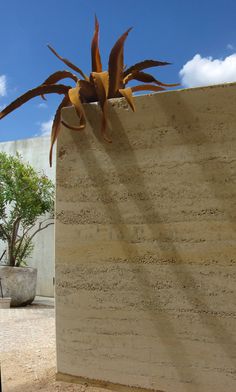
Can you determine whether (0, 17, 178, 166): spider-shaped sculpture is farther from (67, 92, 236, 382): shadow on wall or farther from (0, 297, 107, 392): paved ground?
(0, 297, 107, 392): paved ground

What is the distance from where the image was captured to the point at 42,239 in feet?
34.6

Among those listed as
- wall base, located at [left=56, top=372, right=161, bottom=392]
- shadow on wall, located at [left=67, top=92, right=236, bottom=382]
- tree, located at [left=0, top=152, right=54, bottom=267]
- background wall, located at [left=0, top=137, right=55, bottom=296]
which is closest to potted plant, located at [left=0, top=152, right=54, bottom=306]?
tree, located at [left=0, top=152, right=54, bottom=267]

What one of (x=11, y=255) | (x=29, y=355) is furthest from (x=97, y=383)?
(x=11, y=255)

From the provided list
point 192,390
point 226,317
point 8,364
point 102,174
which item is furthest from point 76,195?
point 8,364

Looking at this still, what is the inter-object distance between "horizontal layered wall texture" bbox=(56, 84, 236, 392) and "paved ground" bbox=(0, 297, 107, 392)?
16 centimetres

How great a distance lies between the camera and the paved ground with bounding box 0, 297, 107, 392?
265cm

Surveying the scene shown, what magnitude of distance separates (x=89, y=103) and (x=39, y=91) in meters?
0.38

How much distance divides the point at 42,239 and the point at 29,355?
7.00m

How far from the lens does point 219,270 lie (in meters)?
2.31

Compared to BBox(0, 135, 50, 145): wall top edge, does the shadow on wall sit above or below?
below

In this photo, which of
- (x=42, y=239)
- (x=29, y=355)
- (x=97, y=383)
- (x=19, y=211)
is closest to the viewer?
(x=97, y=383)

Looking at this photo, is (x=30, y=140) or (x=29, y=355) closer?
(x=29, y=355)

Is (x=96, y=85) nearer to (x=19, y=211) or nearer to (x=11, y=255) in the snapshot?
(x=19, y=211)

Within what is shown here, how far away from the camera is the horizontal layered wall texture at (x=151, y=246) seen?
7.63 ft
